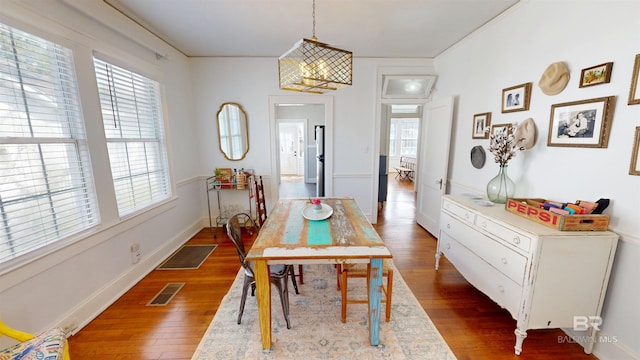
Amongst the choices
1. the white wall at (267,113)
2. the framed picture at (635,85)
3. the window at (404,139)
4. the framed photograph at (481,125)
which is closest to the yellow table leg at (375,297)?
the framed picture at (635,85)

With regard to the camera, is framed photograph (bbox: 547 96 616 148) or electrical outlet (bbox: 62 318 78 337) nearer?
framed photograph (bbox: 547 96 616 148)

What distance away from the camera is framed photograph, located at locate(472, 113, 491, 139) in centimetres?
253

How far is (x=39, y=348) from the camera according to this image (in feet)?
3.58

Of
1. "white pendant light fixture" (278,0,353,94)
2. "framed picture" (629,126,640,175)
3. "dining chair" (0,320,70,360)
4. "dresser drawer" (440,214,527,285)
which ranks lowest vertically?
"dining chair" (0,320,70,360)

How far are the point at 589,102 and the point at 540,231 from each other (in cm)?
96

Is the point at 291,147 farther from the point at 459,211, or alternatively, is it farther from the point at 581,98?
the point at 581,98

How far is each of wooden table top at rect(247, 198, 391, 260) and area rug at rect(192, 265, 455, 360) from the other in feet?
2.33

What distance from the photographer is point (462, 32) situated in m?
2.74

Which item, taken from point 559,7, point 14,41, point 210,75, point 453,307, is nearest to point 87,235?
point 14,41

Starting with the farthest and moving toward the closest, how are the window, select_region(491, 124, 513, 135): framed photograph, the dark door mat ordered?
the window, the dark door mat, select_region(491, 124, 513, 135): framed photograph

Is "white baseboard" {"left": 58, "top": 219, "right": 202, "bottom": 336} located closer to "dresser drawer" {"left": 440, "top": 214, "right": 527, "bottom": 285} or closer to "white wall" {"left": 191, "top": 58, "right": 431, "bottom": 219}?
"white wall" {"left": 191, "top": 58, "right": 431, "bottom": 219}

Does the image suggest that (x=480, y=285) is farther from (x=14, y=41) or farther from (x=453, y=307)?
(x=14, y=41)

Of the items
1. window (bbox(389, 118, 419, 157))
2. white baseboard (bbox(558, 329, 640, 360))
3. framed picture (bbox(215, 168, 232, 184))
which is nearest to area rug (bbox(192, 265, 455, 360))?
white baseboard (bbox(558, 329, 640, 360))

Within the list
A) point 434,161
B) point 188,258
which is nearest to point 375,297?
point 188,258
